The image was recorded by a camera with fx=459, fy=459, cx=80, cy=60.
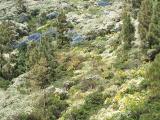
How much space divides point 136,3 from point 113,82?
2515 centimetres

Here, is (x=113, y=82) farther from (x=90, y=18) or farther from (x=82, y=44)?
(x=90, y=18)

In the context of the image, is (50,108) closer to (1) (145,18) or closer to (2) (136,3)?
(1) (145,18)

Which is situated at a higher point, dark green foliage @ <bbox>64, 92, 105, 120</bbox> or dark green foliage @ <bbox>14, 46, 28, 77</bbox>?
dark green foliage @ <bbox>64, 92, 105, 120</bbox>

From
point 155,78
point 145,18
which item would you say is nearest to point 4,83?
point 145,18

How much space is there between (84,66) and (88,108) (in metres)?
13.4

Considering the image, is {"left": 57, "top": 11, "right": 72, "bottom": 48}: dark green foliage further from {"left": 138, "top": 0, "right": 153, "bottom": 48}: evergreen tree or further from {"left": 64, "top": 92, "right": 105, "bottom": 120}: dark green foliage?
{"left": 64, "top": 92, "right": 105, "bottom": 120}: dark green foliage

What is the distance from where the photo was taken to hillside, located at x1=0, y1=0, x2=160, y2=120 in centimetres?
5366

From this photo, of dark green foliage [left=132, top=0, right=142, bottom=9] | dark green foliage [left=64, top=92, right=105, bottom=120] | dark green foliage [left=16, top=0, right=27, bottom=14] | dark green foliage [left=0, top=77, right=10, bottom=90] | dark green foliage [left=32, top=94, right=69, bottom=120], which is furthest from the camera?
dark green foliage [left=16, top=0, right=27, bottom=14]

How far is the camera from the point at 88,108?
183 ft

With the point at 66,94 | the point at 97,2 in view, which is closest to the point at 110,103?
the point at 66,94

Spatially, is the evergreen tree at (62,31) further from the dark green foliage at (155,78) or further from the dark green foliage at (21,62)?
the dark green foliage at (155,78)

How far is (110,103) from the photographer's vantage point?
180ft

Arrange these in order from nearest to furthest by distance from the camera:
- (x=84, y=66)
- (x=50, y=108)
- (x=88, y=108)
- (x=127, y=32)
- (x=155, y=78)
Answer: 1. (x=155, y=78)
2. (x=88, y=108)
3. (x=50, y=108)
4. (x=127, y=32)
5. (x=84, y=66)

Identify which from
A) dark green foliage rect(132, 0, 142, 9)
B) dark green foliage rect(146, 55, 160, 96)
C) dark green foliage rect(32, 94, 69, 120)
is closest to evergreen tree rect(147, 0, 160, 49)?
dark green foliage rect(146, 55, 160, 96)
